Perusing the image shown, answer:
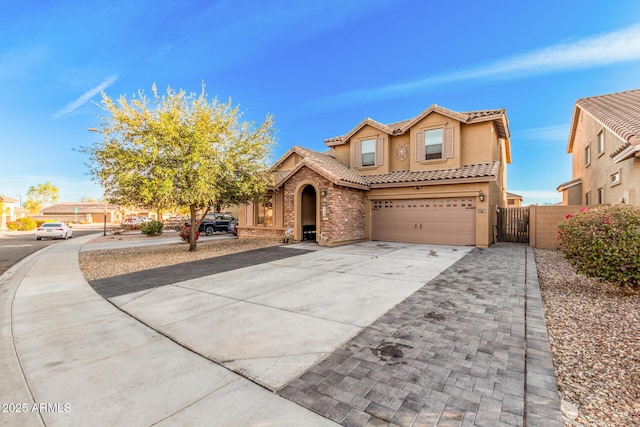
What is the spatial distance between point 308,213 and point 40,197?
76.9m

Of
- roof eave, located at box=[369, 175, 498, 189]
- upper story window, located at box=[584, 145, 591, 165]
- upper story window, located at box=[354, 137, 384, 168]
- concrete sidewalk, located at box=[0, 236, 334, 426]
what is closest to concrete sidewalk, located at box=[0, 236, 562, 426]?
concrete sidewalk, located at box=[0, 236, 334, 426]

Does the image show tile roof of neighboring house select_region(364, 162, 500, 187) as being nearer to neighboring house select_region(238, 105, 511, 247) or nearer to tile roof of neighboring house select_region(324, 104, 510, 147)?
neighboring house select_region(238, 105, 511, 247)

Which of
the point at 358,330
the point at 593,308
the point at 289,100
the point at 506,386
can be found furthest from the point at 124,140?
the point at 289,100

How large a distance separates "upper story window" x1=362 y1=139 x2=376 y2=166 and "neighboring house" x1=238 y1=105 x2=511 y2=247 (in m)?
0.06

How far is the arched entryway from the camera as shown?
16.0 meters

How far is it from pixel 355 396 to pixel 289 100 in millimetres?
28322

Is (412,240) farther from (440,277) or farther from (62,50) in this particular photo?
(62,50)

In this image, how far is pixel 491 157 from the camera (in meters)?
13.7

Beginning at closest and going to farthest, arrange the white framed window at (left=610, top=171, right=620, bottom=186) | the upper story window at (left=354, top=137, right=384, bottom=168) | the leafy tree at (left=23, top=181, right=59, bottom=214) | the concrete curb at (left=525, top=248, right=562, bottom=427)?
1. the concrete curb at (left=525, top=248, right=562, bottom=427)
2. the white framed window at (left=610, top=171, right=620, bottom=186)
3. the upper story window at (left=354, top=137, right=384, bottom=168)
4. the leafy tree at (left=23, top=181, right=59, bottom=214)

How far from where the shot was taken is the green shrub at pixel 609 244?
17.9 ft

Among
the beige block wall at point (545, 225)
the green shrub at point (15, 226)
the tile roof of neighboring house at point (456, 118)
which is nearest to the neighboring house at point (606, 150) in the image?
the beige block wall at point (545, 225)

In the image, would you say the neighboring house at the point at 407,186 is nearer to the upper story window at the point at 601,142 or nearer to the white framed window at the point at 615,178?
the upper story window at the point at 601,142

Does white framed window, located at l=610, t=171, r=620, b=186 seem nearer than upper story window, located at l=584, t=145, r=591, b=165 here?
Yes

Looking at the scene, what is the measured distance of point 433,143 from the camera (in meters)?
14.9
